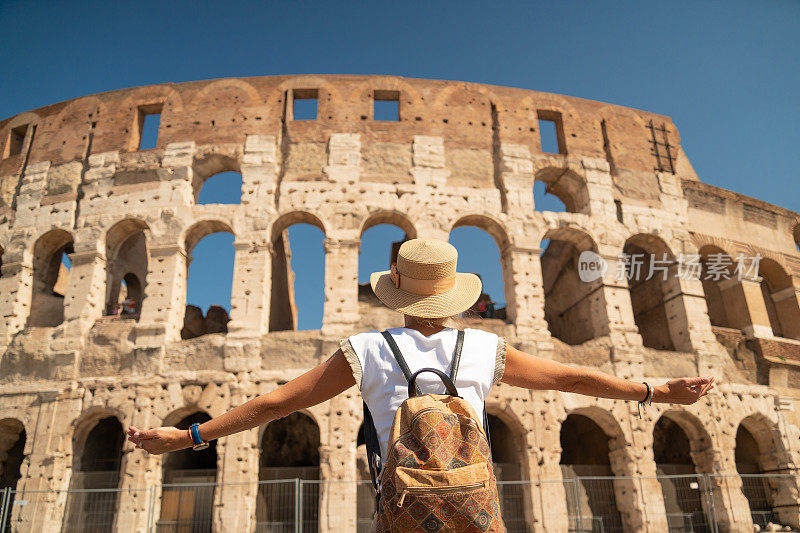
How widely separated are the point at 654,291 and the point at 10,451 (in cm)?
1637

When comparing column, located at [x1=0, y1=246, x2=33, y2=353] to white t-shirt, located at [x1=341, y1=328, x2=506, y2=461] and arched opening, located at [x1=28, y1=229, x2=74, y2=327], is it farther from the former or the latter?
white t-shirt, located at [x1=341, y1=328, x2=506, y2=461]

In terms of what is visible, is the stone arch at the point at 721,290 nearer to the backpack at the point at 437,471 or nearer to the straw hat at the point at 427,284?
the straw hat at the point at 427,284

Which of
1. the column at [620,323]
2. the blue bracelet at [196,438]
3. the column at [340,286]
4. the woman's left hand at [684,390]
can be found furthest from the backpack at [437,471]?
the column at [620,323]

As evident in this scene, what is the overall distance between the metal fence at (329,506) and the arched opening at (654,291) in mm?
3635

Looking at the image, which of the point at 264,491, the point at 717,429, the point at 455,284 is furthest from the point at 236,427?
the point at 717,429

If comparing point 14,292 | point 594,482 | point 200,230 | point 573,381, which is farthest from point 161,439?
point 14,292

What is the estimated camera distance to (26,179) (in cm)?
1452

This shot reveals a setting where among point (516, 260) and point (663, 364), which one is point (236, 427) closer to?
point (516, 260)

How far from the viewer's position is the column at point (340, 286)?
471 inches

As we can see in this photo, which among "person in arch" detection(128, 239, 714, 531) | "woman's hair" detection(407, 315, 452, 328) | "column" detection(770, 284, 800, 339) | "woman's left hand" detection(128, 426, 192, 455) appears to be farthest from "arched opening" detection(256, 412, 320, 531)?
"column" detection(770, 284, 800, 339)

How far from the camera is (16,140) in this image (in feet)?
53.3

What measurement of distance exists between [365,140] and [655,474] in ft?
32.4

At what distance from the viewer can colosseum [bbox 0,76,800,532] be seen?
11383mm

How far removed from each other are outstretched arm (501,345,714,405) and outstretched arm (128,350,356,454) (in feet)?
2.13
